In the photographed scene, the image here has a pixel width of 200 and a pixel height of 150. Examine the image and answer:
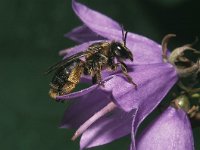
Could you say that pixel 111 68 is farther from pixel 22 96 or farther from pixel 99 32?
pixel 22 96

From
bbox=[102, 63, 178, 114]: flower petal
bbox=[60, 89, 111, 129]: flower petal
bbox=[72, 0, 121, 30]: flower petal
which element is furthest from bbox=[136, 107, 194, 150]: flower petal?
bbox=[72, 0, 121, 30]: flower petal

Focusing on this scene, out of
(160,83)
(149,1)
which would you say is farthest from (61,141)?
(160,83)

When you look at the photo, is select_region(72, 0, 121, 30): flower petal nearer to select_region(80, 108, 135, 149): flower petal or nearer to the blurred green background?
select_region(80, 108, 135, 149): flower petal

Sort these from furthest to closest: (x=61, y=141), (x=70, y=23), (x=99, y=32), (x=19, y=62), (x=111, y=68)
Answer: (x=70, y=23) < (x=19, y=62) < (x=61, y=141) < (x=99, y=32) < (x=111, y=68)

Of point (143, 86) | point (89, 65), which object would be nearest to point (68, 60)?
point (89, 65)

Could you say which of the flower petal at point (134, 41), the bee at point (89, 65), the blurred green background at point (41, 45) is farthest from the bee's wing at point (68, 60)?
the blurred green background at point (41, 45)

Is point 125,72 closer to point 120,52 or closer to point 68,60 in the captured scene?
point 120,52
